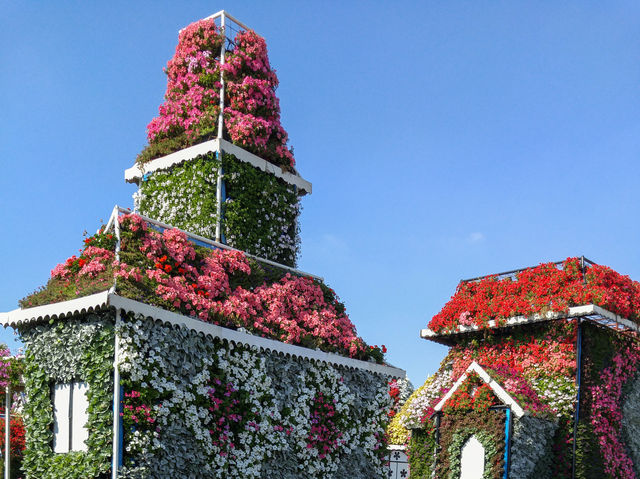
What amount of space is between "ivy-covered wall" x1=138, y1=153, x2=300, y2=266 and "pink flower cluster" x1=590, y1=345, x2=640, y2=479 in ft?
30.2

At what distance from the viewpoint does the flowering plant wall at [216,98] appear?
1939 cm

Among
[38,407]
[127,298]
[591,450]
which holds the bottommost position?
[591,450]

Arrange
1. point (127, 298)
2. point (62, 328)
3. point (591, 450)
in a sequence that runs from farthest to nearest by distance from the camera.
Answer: point (591, 450) → point (62, 328) → point (127, 298)

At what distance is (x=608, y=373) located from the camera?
20.0 meters

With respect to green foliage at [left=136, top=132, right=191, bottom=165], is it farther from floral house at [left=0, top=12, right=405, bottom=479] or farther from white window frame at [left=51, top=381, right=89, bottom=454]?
white window frame at [left=51, top=381, right=89, bottom=454]

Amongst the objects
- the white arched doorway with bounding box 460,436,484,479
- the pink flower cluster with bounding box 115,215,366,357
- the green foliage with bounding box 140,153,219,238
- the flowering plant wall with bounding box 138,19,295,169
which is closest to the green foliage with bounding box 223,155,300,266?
the green foliage with bounding box 140,153,219,238

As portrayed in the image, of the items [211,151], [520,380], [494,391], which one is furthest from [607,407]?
[211,151]

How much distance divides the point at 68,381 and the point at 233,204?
22.2 ft

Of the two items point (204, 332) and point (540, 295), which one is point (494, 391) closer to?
point (540, 295)

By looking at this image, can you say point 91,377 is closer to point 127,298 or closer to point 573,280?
point 127,298

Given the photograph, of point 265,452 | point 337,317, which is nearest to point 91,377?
point 265,452

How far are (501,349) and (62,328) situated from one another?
43.5 feet

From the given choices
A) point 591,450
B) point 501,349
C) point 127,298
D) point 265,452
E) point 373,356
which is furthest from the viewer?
point 501,349

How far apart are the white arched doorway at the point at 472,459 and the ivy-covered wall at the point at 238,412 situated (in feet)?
8.58
